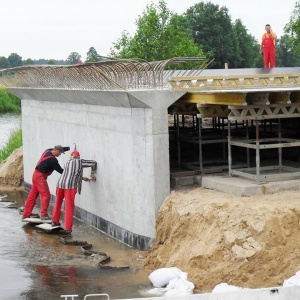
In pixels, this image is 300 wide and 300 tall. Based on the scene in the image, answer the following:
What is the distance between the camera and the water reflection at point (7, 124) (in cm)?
4408

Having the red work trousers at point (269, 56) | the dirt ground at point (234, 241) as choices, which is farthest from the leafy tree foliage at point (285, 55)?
the dirt ground at point (234, 241)

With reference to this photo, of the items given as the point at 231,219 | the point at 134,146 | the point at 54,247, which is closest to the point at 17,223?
the point at 54,247

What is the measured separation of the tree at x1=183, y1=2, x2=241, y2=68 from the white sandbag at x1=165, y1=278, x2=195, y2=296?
2208 inches

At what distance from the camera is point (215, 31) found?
7100 centimetres

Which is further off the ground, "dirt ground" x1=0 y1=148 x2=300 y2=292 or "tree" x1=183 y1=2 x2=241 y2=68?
"tree" x1=183 y1=2 x2=241 y2=68

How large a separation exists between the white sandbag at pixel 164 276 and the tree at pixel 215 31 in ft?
183

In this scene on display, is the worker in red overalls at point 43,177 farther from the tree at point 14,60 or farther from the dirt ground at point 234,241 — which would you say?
the tree at point 14,60

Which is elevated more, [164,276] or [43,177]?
[43,177]

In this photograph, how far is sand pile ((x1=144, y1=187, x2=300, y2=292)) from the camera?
13.7m

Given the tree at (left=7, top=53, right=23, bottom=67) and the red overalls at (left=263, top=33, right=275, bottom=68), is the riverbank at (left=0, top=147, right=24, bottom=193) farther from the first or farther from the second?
the tree at (left=7, top=53, right=23, bottom=67)

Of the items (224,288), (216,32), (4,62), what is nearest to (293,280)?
(224,288)

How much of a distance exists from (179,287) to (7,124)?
43274 mm

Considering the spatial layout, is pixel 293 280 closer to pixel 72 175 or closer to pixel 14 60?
pixel 72 175

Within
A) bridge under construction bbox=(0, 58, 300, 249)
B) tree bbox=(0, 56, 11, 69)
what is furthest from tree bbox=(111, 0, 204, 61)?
tree bbox=(0, 56, 11, 69)
